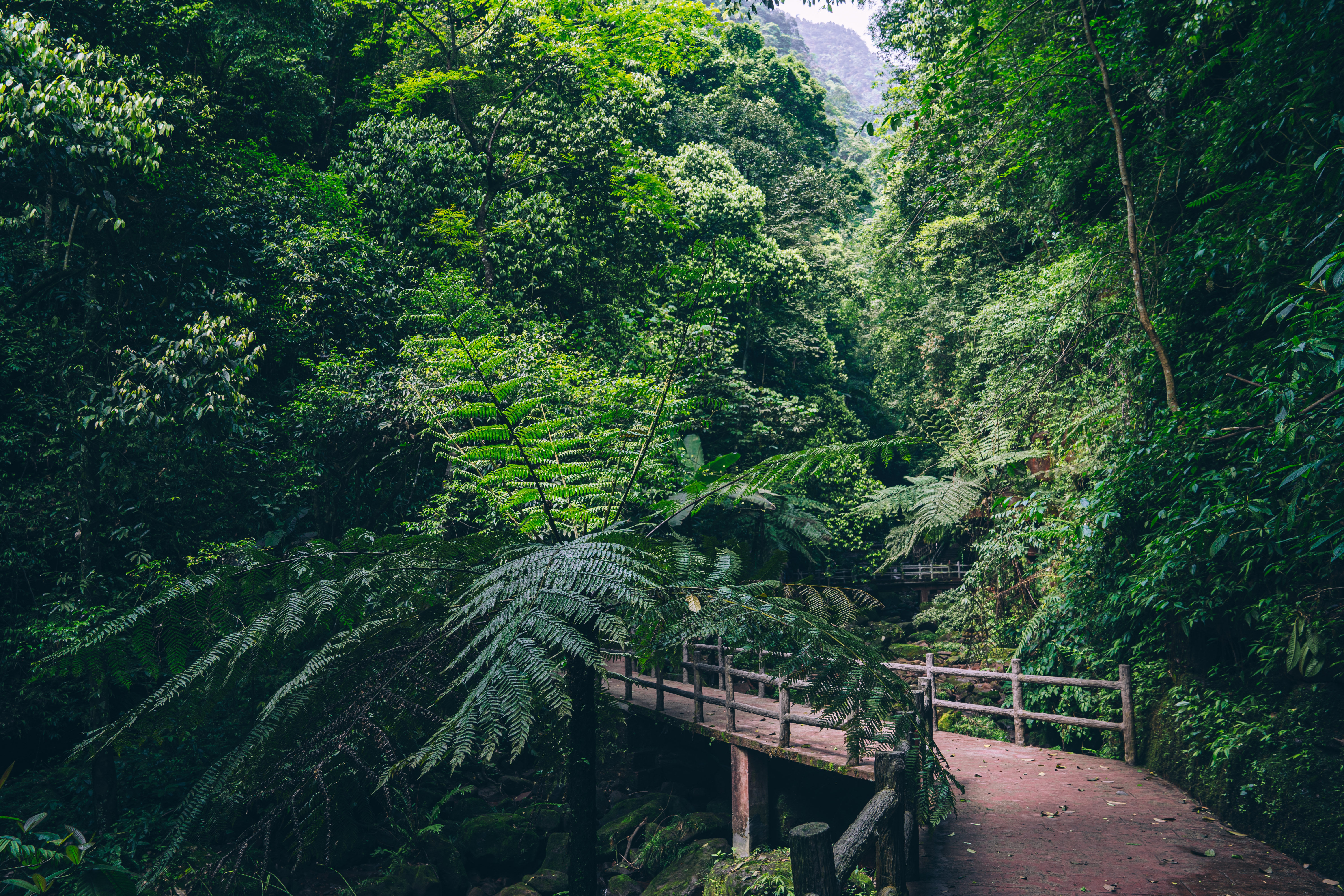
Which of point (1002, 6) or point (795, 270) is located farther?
point (795, 270)

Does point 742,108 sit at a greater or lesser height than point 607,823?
greater

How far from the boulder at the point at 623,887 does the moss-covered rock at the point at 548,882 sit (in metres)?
0.49

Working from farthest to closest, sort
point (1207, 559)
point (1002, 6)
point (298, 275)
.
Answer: point (298, 275), point (1002, 6), point (1207, 559)

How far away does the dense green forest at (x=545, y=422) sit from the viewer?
2160 mm

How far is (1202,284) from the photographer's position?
21.6ft

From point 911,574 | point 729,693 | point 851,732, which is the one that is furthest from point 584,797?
point 911,574

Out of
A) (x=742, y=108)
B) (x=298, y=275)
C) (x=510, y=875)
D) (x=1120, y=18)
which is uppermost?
(x=742, y=108)

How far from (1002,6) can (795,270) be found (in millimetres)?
10210

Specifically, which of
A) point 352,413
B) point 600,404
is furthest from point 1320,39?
point 352,413

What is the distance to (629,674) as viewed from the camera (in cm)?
736

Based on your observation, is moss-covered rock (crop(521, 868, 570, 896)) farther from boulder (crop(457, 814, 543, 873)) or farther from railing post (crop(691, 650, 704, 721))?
railing post (crop(691, 650, 704, 721))

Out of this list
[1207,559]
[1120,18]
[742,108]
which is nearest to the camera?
[1207,559]

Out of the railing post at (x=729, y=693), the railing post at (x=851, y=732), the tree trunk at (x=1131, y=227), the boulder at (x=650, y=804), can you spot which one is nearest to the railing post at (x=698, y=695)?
the railing post at (x=729, y=693)

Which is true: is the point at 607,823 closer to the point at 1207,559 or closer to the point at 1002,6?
the point at 1207,559
